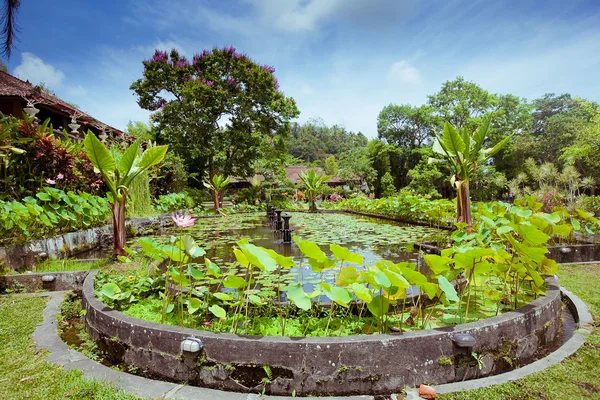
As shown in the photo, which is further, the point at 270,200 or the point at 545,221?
the point at 270,200

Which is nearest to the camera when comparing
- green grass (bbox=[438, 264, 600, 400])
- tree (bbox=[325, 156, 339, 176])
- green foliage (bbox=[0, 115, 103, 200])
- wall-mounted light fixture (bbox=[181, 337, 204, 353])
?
green grass (bbox=[438, 264, 600, 400])

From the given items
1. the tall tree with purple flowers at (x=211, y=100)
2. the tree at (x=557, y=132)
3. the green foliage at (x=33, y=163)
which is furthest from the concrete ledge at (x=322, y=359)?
the tree at (x=557, y=132)

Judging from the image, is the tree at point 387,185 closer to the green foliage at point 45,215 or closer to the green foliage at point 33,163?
the green foliage at point 45,215

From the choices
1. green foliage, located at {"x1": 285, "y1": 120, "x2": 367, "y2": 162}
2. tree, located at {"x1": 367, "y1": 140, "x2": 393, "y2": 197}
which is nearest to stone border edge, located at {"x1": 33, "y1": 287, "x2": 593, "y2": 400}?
tree, located at {"x1": 367, "y1": 140, "x2": 393, "y2": 197}

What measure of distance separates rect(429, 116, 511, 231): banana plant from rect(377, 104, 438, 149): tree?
23.1 m

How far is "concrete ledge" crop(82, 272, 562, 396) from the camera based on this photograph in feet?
5.90

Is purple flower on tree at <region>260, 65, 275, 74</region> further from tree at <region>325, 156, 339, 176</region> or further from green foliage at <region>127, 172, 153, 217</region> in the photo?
tree at <region>325, 156, 339, 176</region>

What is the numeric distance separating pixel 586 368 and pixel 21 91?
44.2 ft

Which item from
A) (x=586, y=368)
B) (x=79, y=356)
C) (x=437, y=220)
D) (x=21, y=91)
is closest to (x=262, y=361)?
(x=79, y=356)

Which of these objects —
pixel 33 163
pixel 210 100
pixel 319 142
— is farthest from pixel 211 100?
pixel 319 142

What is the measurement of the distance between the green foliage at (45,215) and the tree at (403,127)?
26.3 metres

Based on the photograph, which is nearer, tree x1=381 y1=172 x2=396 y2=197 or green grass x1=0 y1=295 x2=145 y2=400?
green grass x1=0 y1=295 x2=145 y2=400

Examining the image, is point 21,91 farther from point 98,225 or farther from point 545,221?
point 545,221

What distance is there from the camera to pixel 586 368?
2004 millimetres
